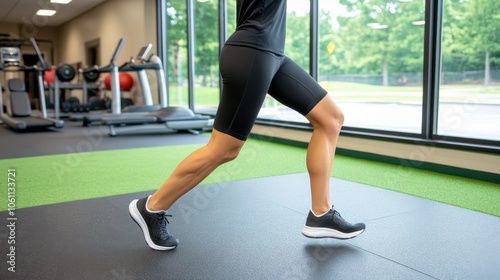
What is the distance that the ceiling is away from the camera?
1080 centimetres

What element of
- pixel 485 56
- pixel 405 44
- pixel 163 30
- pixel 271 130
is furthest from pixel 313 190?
pixel 163 30

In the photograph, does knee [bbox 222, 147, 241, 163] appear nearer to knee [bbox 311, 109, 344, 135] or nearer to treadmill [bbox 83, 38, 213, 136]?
knee [bbox 311, 109, 344, 135]

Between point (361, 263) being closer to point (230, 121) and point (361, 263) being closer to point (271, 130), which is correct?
point (230, 121)

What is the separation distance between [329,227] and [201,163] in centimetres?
61

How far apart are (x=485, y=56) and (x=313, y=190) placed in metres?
2.30

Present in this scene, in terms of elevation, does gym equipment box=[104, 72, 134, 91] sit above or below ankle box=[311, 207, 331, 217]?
above

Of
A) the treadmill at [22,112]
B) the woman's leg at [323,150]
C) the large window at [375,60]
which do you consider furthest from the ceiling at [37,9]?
the woman's leg at [323,150]

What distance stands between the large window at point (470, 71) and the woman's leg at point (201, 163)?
2490 mm

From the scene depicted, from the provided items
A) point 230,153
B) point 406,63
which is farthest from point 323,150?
point 406,63

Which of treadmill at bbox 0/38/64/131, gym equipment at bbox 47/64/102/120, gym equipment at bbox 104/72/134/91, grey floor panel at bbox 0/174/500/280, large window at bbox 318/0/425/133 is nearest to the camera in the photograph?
grey floor panel at bbox 0/174/500/280

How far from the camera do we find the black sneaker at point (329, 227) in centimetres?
189

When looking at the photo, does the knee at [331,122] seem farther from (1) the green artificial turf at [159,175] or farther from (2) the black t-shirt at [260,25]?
(1) the green artificial turf at [159,175]

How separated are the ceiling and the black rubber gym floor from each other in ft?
31.1

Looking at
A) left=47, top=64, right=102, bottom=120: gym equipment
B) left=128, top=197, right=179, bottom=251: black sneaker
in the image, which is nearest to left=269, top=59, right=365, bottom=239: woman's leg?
left=128, top=197, right=179, bottom=251: black sneaker
